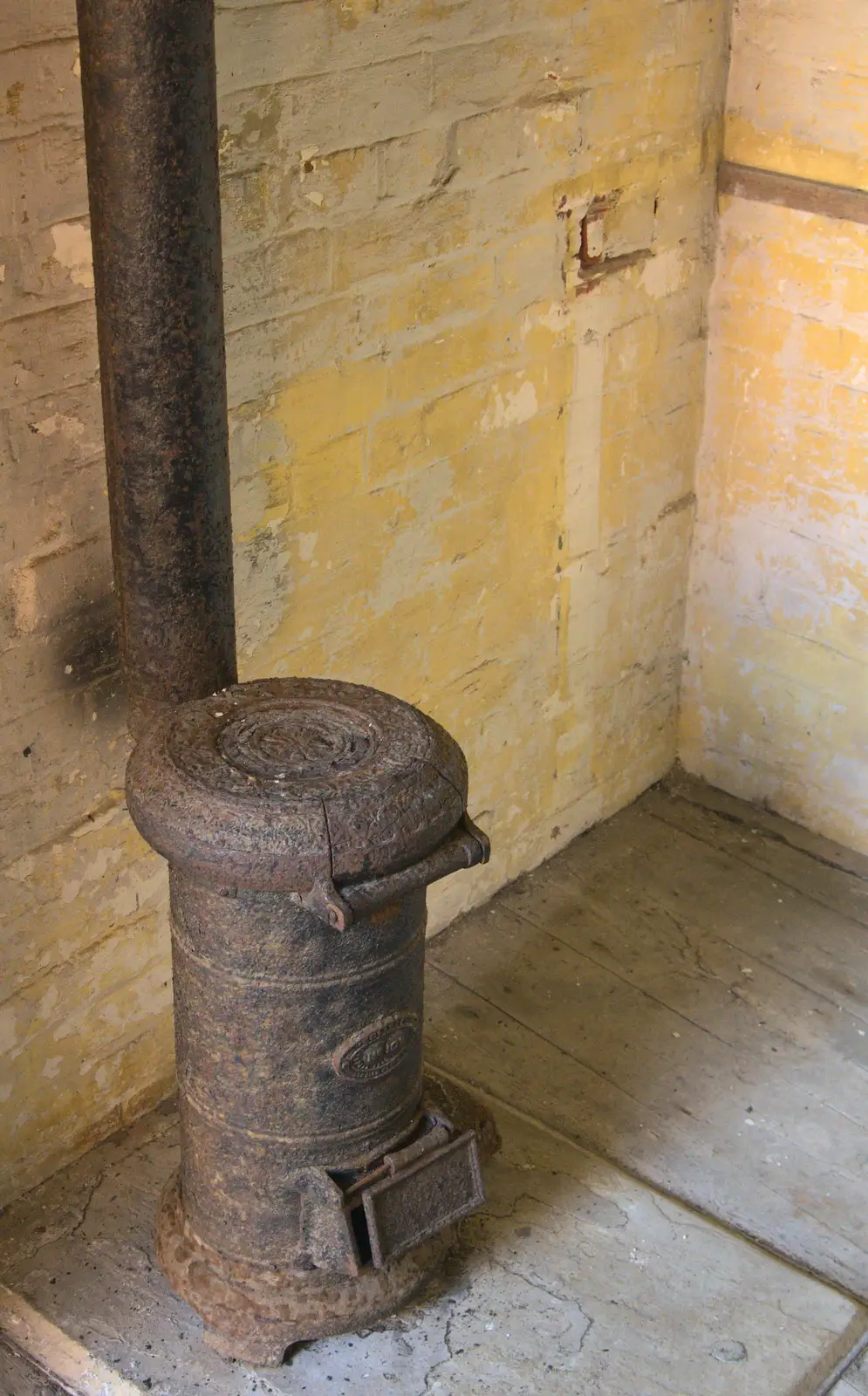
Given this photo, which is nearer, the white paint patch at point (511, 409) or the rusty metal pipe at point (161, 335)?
the rusty metal pipe at point (161, 335)

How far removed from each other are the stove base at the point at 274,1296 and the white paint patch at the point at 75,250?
1.69m

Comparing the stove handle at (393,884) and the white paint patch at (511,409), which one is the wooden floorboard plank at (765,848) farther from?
the stove handle at (393,884)

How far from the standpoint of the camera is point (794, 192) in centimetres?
394

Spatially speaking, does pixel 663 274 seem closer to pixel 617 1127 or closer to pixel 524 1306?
pixel 617 1127

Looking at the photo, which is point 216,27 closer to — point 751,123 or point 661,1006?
point 751,123


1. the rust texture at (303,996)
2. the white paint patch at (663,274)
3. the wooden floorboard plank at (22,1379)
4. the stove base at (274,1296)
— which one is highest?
the white paint patch at (663,274)

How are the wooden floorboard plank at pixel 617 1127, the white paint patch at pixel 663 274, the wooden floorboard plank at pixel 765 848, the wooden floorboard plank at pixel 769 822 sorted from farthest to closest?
the wooden floorboard plank at pixel 769 822
the wooden floorboard plank at pixel 765 848
the white paint patch at pixel 663 274
the wooden floorboard plank at pixel 617 1127

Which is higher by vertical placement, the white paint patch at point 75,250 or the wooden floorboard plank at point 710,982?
the white paint patch at point 75,250

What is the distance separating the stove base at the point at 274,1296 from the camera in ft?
9.37

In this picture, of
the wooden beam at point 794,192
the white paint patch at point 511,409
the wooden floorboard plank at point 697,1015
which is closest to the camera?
the wooden floorboard plank at point 697,1015

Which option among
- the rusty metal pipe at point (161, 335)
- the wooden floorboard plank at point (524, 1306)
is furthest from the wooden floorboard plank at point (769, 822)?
the rusty metal pipe at point (161, 335)

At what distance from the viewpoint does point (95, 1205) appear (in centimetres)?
324

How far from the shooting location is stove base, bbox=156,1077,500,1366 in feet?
9.37

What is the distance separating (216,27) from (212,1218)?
2.04 metres
